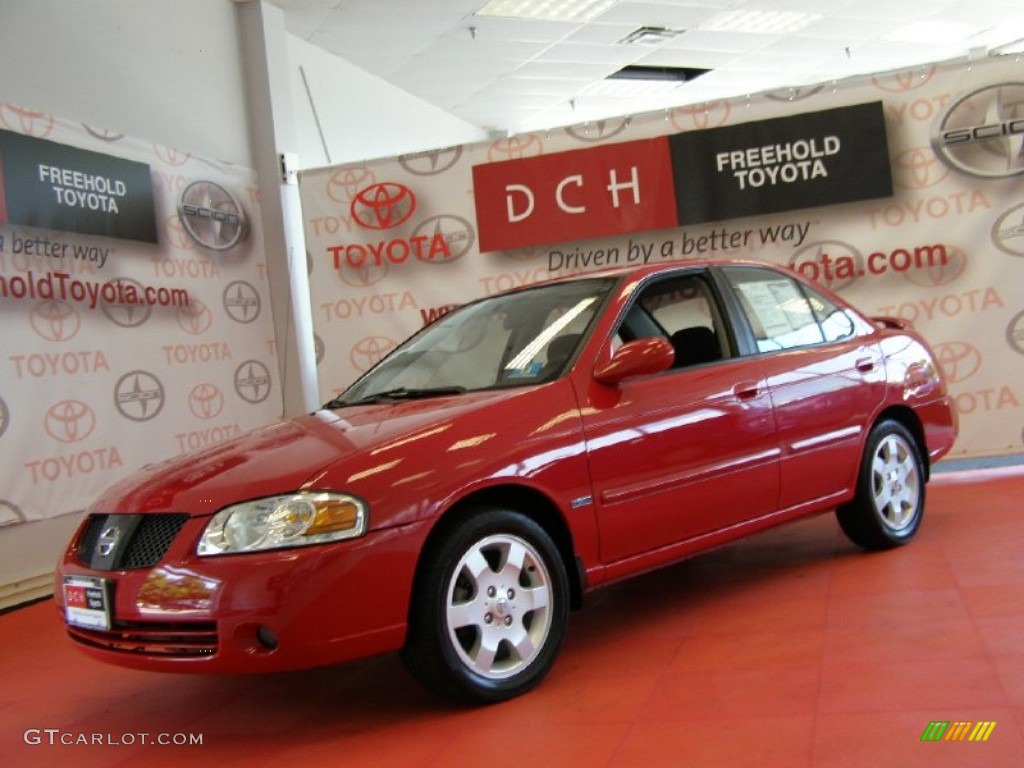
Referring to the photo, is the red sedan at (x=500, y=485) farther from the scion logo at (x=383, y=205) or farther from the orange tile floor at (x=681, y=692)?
the scion logo at (x=383, y=205)

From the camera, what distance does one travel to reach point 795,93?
661 centimetres

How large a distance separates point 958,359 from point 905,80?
1.69 m

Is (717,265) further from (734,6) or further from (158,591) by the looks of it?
(734,6)

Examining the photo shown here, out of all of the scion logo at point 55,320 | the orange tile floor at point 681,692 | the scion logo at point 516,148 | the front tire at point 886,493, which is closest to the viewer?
the orange tile floor at point 681,692

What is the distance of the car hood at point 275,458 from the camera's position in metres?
2.97

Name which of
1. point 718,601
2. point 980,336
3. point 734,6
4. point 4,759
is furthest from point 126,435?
point 734,6

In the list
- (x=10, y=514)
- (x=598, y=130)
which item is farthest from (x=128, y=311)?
(x=598, y=130)

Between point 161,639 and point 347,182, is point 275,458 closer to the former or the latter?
point 161,639

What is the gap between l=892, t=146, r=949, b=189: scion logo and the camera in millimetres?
6395

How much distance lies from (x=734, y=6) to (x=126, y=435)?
6.98 metres

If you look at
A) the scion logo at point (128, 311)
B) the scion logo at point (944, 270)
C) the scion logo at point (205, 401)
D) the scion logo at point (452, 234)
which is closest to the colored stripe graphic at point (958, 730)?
the scion logo at point (944, 270)

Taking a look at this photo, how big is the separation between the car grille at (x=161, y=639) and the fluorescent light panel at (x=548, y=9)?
290 inches

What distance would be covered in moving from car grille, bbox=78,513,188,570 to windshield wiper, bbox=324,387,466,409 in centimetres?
98

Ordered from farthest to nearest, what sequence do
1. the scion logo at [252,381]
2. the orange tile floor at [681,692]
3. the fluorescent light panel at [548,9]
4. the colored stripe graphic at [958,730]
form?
the fluorescent light panel at [548,9], the scion logo at [252,381], the orange tile floor at [681,692], the colored stripe graphic at [958,730]
